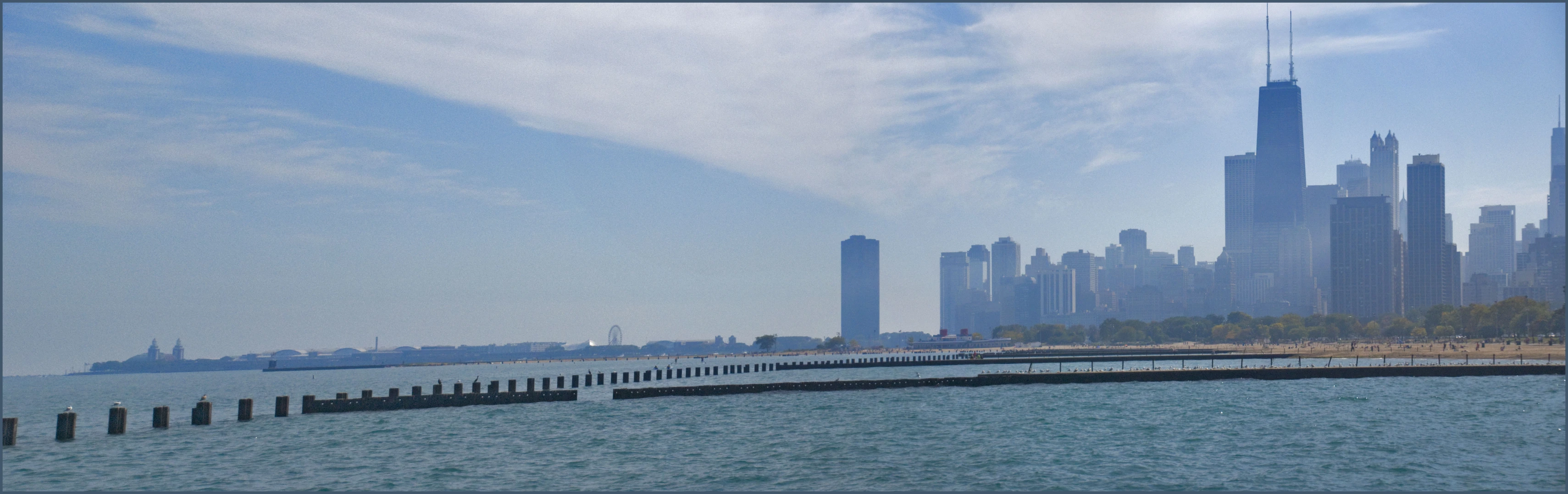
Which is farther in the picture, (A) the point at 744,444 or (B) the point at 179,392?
(B) the point at 179,392

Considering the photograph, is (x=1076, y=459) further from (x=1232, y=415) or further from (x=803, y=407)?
(x=803, y=407)

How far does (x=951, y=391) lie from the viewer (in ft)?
252

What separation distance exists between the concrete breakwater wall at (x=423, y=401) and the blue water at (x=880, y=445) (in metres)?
0.84

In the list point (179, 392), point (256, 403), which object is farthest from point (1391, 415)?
point (179, 392)

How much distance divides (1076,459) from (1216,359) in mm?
121717

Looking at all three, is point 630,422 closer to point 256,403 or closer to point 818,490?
point 818,490

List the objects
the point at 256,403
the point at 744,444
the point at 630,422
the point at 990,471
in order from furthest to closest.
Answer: the point at 256,403, the point at 630,422, the point at 744,444, the point at 990,471

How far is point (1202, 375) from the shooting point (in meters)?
85.6

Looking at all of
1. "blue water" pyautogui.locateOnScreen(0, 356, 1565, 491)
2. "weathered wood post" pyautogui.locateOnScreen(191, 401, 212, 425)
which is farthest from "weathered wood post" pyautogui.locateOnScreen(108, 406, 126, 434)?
"weathered wood post" pyautogui.locateOnScreen(191, 401, 212, 425)

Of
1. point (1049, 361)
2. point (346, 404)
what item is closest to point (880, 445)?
point (346, 404)

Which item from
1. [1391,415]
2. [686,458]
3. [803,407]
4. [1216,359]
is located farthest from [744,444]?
[1216,359]

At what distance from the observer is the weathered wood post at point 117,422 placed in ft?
176

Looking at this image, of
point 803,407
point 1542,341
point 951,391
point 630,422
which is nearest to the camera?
point 630,422

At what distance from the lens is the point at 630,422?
2240 inches
